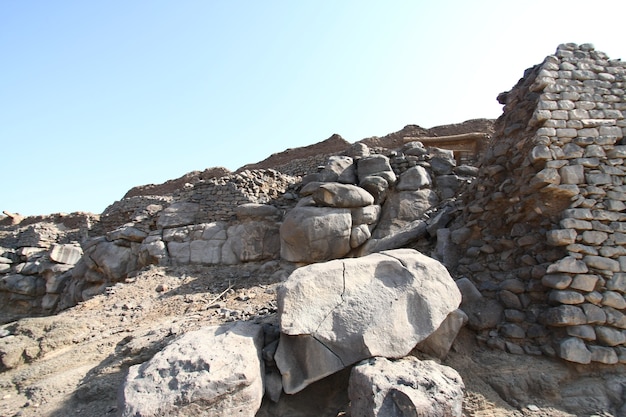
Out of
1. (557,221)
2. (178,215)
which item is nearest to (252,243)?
(178,215)

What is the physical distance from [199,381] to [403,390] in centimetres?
160

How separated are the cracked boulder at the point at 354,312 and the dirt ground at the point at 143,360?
0.59 metres

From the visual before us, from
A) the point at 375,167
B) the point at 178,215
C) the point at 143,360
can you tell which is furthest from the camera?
the point at 178,215

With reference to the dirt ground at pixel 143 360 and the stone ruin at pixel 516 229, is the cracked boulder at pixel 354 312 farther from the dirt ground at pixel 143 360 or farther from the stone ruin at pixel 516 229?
the dirt ground at pixel 143 360

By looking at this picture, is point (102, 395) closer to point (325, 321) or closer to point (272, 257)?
point (325, 321)

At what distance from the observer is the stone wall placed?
3.64m

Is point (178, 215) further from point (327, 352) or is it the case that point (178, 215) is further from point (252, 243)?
point (327, 352)

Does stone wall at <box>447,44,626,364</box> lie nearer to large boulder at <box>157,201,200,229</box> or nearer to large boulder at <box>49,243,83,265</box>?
large boulder at <box>157,201,200,229</box>

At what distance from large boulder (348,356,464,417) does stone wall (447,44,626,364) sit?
4.44ft

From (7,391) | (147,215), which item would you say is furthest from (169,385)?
(147,215)

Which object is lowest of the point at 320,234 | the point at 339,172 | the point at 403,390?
the point at 403,390

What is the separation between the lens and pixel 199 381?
2787mm

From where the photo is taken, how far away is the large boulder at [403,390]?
2.65 metres

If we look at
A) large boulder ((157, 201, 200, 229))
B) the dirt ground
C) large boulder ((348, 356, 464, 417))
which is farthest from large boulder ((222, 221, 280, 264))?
large boulder ((348, 356, 464, 417))
